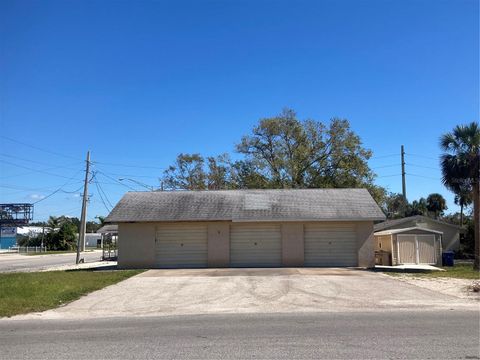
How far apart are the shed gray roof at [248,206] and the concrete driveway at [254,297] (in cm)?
560

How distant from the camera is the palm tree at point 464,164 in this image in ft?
89.2

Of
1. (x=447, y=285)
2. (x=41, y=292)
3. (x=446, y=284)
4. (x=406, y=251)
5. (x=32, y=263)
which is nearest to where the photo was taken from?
(x=41, y=292)

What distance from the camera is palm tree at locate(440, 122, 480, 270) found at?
89.2 feet

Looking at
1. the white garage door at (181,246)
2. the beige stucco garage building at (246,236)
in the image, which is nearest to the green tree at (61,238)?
the beige stucco garage building at (246,236)

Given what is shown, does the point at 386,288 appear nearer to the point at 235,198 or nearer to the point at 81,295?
the point at 81,295

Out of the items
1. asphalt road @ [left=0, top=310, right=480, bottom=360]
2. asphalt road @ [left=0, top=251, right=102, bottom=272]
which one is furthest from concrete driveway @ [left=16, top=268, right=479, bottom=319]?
asphalt road @ [left=0, top=251, right=102, bottom=272]

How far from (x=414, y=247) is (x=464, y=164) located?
525cm

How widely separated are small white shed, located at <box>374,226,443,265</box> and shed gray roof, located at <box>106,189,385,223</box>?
212 cm

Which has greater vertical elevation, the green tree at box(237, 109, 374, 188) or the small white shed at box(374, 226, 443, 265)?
the green tree at box(237, 109, 374, 188)

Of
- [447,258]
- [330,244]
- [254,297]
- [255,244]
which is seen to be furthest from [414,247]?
[254,297]

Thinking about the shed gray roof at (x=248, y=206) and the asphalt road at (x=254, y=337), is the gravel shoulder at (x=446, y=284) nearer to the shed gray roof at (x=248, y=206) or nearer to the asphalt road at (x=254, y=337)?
the asphalt road at (x=254, y=337)

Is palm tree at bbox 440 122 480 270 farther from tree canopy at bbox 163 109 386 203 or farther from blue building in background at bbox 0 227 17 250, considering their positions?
blue building in background at bbox 0 227 17 250

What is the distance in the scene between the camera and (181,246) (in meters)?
27.7

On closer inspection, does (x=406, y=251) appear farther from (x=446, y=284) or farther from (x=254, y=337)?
(x=254, y=337)
